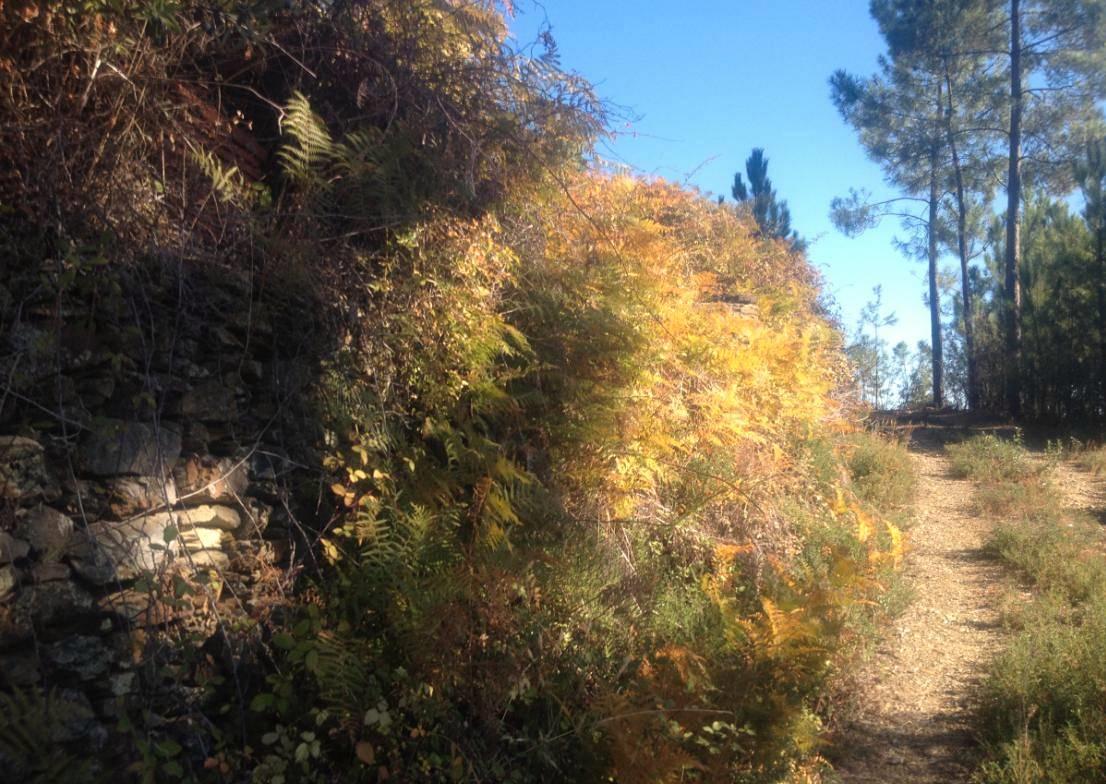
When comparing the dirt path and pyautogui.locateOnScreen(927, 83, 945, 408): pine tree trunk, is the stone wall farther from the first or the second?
pyautogui.locateOnScreen(927, 83, 945, 408): pine tree trunk

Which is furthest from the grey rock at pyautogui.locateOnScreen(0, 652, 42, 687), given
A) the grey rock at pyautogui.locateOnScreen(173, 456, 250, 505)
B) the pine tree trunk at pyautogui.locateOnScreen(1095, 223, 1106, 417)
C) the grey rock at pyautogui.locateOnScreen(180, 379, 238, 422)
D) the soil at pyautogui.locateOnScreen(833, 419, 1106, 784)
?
the pine tree trunk at pyautogui.locateOnScreen(1095, 223, 1106, 417)

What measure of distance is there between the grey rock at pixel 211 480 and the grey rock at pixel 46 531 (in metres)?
0.48

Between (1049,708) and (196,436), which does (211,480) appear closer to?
(196,436)

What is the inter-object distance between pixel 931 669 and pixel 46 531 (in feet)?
20.0

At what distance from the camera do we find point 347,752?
3.50 m

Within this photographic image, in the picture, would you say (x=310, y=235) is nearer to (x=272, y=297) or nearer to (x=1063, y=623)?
(x=272, y=297)

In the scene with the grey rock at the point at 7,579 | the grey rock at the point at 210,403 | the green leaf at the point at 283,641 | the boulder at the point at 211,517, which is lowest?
the green leaf at the point at 283,641

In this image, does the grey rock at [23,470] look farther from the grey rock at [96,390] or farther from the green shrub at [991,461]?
the green shrub at [991,461]

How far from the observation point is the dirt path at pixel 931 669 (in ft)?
16.9

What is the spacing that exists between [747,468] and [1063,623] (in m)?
2.71

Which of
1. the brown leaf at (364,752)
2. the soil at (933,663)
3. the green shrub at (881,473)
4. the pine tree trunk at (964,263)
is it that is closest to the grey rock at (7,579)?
the brown leaf at (364,752)

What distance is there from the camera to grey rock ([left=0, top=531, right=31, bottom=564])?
8.95 ft

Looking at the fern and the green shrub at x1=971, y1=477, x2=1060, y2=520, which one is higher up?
the green shrub at x1=971, y1=477, x2=1060, y2=520

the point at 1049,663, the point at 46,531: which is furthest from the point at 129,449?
the point at 1049,663
